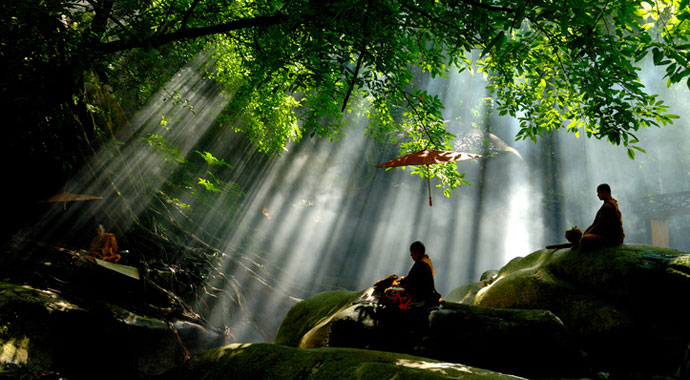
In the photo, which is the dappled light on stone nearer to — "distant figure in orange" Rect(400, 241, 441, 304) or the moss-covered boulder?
the moss-covered boulder

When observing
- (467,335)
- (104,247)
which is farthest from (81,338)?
(467,335)

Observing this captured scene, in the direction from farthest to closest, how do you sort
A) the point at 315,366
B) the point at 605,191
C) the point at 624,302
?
the point at 605,191 → the point at 624,302 → the point at 315,366

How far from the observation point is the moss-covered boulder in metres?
2.51

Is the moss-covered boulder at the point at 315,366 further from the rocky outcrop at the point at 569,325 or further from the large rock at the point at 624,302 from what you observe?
the large rock at the point at 624,302

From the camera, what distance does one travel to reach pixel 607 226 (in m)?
5.64

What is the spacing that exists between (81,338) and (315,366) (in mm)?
5141

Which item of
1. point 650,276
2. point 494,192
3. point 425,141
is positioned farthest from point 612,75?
point 494,192

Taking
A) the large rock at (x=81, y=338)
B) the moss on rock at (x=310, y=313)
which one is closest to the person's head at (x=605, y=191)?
the moss on rock at (x=310, y=313)

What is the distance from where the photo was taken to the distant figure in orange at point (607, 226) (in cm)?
555

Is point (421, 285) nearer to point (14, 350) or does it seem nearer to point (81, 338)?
point (14, 350)

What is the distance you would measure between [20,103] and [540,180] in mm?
30076

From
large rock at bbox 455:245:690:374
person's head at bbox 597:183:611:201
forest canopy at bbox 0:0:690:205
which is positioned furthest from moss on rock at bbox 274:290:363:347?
person's head at bbox 597:183:611:201

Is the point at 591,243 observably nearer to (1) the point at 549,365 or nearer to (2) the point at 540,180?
(1) the point at 549,365

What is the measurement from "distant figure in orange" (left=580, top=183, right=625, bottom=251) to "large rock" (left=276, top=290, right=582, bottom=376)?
8.08ft
